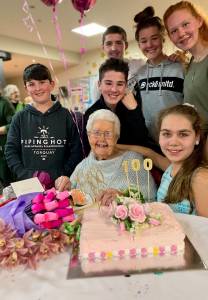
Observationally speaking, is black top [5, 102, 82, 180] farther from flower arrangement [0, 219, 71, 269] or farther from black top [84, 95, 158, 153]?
flower arrangement [0, 219, 71, 269]

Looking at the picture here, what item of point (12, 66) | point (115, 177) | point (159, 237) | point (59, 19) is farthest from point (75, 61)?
point (159, 237)

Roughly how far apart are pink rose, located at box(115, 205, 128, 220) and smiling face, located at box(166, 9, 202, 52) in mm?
1170

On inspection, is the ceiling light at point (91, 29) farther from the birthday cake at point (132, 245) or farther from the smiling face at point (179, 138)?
the birthday cake at point (132, 245)

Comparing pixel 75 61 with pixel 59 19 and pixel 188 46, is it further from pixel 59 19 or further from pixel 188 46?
pixel 188 46

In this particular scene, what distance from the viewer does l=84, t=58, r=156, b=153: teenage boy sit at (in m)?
1.80

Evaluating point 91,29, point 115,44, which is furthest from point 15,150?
point 91,29

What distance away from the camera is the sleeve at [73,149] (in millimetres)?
1988

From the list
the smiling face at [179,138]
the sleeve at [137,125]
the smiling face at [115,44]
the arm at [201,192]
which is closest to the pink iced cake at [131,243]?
the arm at [201,192]

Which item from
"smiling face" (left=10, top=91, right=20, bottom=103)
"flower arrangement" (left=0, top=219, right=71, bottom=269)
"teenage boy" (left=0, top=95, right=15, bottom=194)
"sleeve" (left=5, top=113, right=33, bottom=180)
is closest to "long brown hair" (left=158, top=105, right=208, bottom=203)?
"flower arrangement" (left=0, top=219, right=71, bottom=269)

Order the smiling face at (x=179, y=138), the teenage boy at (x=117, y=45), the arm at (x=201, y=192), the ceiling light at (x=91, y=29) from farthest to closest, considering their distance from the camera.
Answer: the ceiling light at (x=91, y=29)
the teenage boy at (x=117, y=45)
the smiling face at (x=179, y=138)
the arm at (x=201, y=192)

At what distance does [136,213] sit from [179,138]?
1.87ft

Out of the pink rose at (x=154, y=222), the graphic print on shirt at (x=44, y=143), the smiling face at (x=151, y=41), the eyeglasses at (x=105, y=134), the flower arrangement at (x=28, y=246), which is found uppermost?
the smiling face at (x=151, y=41)

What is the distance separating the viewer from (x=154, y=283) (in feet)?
2.62

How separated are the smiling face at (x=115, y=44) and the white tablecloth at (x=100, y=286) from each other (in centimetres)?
169
